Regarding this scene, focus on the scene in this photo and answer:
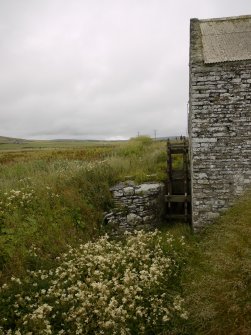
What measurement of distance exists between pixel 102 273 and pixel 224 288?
7.53 ft

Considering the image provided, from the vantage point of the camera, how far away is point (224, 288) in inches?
272

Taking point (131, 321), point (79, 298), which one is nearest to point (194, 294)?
point (131, 321)

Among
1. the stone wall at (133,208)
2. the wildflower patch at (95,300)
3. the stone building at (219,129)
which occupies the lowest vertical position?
the wildflower patch at (95,300)

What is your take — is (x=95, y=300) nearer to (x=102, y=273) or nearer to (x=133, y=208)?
(x=102, y=273)

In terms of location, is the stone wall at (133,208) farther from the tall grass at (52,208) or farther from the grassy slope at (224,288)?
the grassy slope at (224,288)

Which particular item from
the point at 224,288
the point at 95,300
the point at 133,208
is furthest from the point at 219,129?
the point at 95,300

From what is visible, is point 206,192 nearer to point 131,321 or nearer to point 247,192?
point 247,192

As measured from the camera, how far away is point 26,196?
1093 cm

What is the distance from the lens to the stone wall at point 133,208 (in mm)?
12078

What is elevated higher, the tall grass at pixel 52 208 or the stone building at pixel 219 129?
the stone building at pixel 219 129

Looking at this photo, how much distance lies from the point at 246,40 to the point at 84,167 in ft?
22.4

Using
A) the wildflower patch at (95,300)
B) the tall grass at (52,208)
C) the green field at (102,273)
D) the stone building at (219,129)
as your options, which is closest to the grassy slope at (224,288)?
the green field at (102,273)

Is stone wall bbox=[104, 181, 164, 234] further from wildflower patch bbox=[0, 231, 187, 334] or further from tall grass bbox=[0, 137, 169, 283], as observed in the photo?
wildflower patch bbox=[0, 231, 187, 334]

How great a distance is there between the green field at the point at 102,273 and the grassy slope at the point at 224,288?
17 millimetres
